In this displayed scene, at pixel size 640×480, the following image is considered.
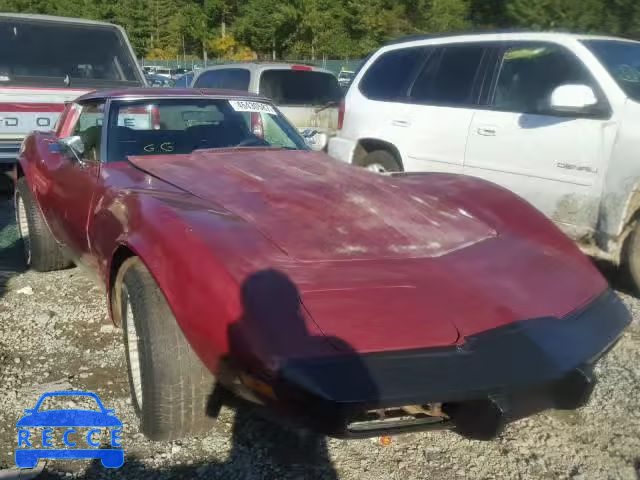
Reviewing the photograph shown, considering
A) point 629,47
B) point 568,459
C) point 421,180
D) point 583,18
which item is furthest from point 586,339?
point 583,18

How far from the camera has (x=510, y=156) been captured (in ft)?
17.4

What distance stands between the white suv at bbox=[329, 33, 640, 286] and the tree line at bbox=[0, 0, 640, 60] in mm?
14933

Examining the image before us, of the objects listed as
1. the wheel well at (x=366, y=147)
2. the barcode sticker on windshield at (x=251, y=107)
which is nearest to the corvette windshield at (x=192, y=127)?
the barcode sticker on windshield at (x=251, y=107)

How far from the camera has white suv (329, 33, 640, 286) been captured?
4.65m

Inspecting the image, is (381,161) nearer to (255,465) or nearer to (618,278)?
(618,278)

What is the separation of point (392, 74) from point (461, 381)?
496 centimetres

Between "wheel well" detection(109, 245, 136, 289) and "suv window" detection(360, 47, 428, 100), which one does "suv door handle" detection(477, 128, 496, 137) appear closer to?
"suv window" detection(360, 47, 428, 100)

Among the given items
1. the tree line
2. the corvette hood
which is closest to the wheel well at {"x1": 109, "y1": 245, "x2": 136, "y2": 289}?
the corvette hood

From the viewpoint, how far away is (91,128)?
429cm

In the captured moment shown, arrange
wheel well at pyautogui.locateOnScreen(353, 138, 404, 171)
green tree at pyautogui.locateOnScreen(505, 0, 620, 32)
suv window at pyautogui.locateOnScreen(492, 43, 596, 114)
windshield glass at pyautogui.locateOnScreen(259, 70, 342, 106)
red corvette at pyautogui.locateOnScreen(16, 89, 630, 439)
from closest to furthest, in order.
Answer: red corvette at pyautogui.locateOnScreen(16, 89, 630, 439) → suv window at pyautogui.locateOnScreen(492, 43, 596, 114) → wheel well at pyautogui.locateOnScreen(353, 138, 404, 171) → windshield glass at pyautogui.locateOnScreen(259, 70, 342, 106) → green tree at pyautogui.locateOnScreen(505, 0, 620, 32)

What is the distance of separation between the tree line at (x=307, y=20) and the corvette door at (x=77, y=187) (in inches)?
706

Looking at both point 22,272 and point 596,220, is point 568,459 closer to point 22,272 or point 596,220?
point 596,220

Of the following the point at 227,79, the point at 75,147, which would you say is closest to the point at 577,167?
the point at 75,147

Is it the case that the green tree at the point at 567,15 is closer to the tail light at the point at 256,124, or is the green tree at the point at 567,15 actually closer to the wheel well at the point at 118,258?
the tail light at the point at 256,124
